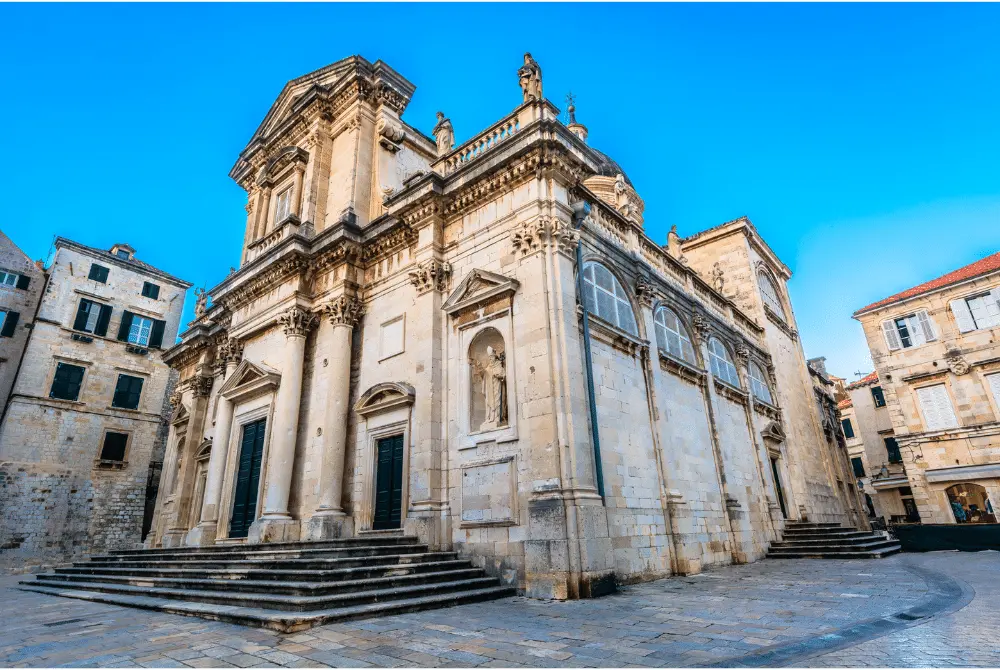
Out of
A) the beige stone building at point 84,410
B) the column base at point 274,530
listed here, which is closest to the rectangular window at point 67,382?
the beige stone building at point 84,410

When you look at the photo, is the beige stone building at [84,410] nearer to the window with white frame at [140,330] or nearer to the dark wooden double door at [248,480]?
the window with white frame at [140,330]

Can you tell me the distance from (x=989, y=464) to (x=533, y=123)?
26.1 metres

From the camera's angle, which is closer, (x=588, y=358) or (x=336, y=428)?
(x=588, y=358)

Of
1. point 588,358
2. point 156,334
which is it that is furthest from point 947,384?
point 156,334

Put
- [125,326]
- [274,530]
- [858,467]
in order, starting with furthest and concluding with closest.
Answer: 1. [858,467]
2. [125,326]
3. [274,530]

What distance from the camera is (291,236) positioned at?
1666 centimetres

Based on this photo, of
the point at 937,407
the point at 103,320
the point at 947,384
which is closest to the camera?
the point at 947,384

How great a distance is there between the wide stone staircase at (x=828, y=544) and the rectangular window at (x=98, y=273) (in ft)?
113

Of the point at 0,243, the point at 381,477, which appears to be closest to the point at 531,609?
the point at 381,477

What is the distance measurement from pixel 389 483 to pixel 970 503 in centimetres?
2669

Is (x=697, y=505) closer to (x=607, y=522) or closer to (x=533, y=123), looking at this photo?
(x=607, y=522)

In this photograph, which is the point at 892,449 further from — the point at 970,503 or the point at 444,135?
the point at 444,135

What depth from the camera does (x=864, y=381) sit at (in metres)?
35.7

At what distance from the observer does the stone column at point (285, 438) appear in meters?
13.9
